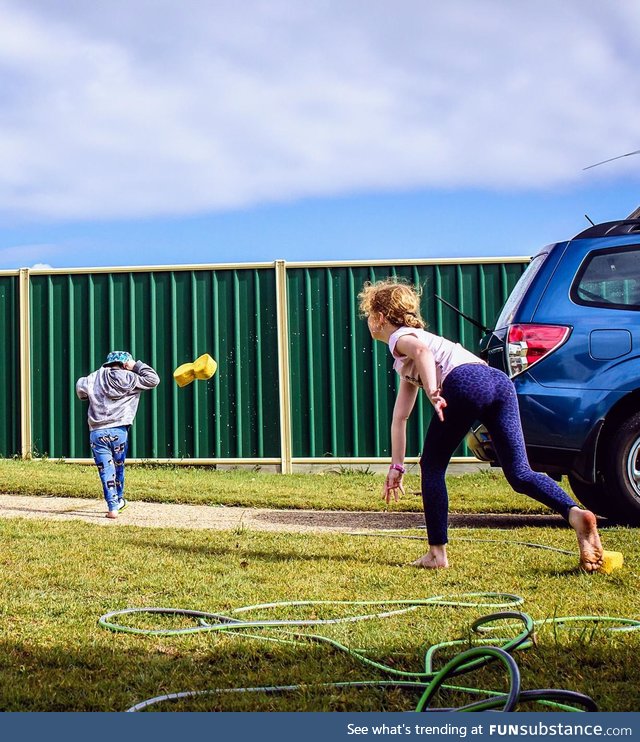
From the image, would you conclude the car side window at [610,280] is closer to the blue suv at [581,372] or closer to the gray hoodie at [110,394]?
the blue suv at [581,372]

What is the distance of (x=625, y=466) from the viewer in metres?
6.66

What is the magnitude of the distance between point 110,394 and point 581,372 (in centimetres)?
402

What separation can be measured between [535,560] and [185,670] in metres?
2.72

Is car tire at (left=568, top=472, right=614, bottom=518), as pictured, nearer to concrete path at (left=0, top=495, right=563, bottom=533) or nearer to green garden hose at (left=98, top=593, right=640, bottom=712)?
concrete path at (left=0, top=495, right=563, bottom=533)

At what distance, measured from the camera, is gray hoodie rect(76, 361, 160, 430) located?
8383 mm

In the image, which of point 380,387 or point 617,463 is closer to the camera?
point 617,463

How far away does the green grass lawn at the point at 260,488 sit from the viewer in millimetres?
8828

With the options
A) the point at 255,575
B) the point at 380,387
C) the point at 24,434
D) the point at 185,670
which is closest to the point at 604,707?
the point at 185,670

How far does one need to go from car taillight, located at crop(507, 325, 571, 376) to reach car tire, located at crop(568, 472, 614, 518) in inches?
40.6

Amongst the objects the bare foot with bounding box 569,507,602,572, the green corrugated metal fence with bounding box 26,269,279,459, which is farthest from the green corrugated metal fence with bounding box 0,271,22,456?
the bare foot with bounding box 569,507,602,572

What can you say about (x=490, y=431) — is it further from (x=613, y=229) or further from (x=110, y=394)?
(x=110, y=394)

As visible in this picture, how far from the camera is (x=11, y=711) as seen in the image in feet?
9.41

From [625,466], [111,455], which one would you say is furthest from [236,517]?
[625,466]

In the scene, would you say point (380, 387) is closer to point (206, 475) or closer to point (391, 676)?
point (206, 475)
